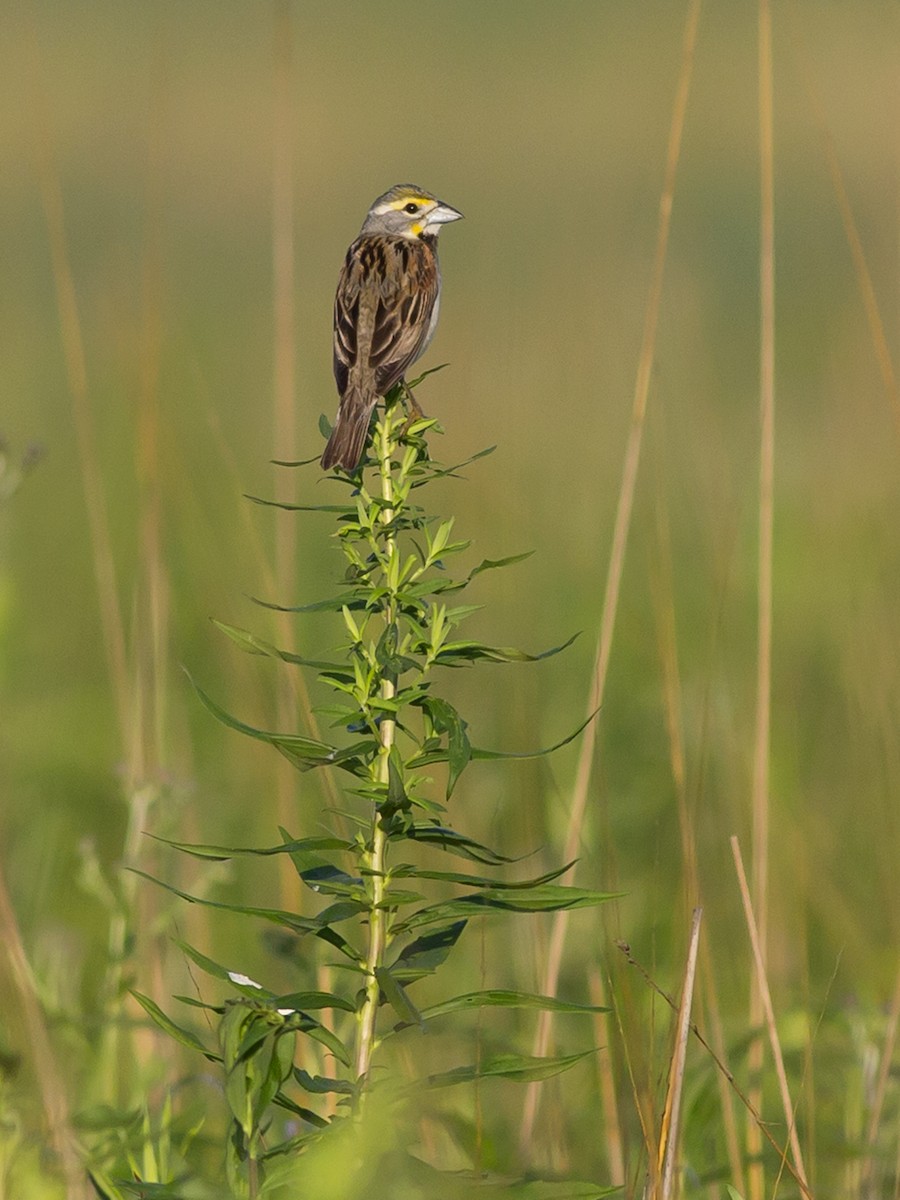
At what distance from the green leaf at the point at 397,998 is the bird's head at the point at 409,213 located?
1.87 metres

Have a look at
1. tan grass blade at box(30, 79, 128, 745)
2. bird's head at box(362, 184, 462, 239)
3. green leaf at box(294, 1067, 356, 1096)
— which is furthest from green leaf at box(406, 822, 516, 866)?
bird's head at box(362, 184, 462, 239)

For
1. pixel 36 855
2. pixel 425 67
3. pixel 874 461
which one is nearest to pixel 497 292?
pixel 874 461

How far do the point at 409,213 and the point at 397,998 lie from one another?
2.03 meters

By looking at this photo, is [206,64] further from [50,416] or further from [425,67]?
[50,416]

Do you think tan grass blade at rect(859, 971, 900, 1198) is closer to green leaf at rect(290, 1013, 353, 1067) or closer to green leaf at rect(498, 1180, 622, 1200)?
green leaf at rect(498, 1180, 622, 1200)

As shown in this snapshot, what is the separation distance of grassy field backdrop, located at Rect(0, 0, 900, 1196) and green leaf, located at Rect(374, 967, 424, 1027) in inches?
17.8

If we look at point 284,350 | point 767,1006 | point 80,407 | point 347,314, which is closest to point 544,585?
point 284,350

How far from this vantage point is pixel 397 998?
149 cm

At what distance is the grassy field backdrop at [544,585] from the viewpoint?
3.02 meters

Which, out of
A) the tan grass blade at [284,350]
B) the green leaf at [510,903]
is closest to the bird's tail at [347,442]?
the green leaf at [510,903]

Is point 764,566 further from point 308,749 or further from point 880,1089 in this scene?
point 308,749

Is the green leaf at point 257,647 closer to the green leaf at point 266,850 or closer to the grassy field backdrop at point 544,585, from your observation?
the green leaf at point 266,850

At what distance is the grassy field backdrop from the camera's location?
9.89 ft

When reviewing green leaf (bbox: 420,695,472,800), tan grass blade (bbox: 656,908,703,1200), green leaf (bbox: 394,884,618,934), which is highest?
green leaf (bbox: 420,695,472,800)
